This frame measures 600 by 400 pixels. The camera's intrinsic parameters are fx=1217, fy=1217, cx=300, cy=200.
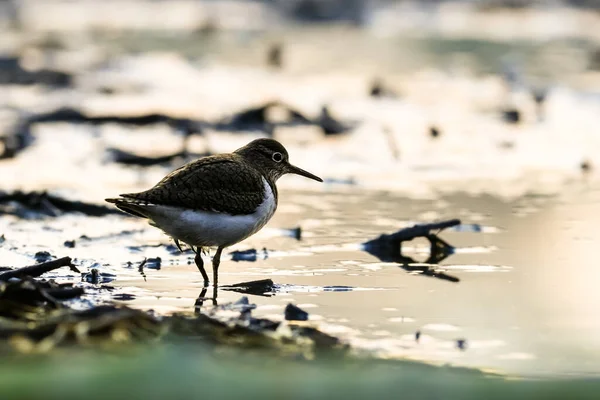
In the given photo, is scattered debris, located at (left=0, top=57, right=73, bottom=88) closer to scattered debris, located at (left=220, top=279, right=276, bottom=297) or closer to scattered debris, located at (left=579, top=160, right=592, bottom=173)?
scattered debris, located at (left=579, top=160, right=592, bottom=173)

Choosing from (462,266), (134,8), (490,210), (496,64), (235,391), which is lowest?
(235,391)

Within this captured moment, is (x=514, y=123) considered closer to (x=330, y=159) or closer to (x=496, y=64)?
(x=330, y=159)

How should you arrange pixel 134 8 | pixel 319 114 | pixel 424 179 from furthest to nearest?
pixel 134 8
pixel 319 114
pixel 424 179

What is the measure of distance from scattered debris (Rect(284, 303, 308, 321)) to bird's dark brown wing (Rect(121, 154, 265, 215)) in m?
1.14

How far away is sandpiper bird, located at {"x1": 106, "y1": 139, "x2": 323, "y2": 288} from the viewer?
7.29 m

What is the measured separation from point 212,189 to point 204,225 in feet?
0.85

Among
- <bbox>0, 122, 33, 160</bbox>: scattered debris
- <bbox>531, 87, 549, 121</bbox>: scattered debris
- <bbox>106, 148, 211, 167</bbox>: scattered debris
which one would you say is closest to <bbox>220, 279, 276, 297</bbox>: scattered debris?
<bbox>106, 148, 211, 167</bbox>: scattered debris

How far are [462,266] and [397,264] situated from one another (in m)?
0.44

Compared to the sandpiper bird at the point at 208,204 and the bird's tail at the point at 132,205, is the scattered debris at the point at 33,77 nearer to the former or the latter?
the sandpiper bird at the point at 208,204

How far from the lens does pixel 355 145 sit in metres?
12.7

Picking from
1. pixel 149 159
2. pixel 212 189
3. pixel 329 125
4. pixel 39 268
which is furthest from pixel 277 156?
pixel 329 125

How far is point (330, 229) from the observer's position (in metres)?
9.27

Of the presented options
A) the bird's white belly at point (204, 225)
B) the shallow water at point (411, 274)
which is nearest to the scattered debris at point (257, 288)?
the shallow water at point (411, 274)

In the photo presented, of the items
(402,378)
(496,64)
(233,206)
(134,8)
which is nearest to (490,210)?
(233,206)
